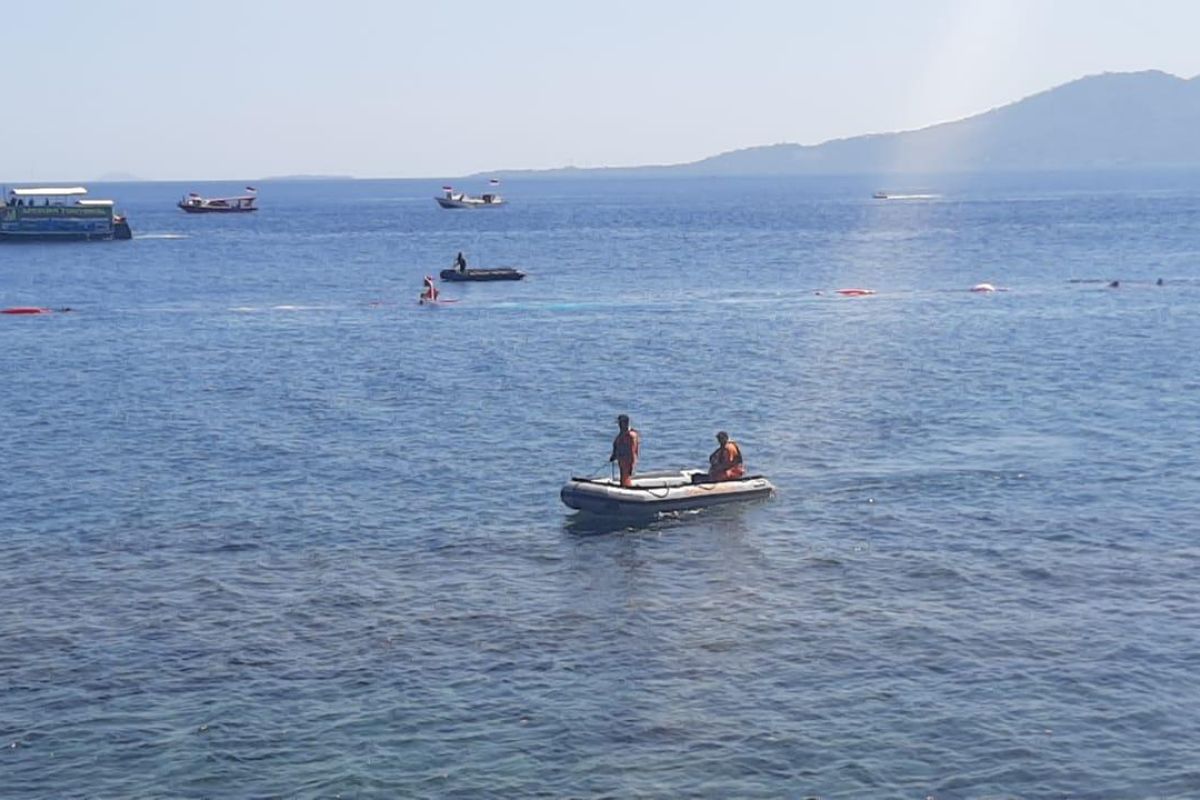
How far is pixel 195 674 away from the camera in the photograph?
28828mm

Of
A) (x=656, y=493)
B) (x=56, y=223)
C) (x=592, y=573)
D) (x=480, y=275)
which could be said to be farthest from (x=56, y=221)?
(x=592, y=573)

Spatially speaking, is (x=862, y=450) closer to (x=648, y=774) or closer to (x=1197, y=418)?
(x=1197, y=418)

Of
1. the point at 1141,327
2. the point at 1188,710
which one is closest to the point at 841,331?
the point at 1141,327

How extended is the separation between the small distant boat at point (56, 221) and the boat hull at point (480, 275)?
63896mm

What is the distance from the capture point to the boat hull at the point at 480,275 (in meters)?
110

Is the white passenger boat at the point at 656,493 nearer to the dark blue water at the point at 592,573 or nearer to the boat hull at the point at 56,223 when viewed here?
the dark blue water at the point at 592,573

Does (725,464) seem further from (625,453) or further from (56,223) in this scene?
(56,223)

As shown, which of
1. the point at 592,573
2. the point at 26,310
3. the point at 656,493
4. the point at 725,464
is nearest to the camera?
the point at 592,573

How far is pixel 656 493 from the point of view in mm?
40500

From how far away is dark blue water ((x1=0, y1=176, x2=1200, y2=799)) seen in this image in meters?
25.2

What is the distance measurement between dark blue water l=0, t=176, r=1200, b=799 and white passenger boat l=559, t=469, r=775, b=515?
0.56 meters

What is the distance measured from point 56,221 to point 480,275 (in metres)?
69.7

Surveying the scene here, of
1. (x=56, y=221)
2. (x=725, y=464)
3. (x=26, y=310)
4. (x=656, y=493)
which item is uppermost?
(x=56, y=221)

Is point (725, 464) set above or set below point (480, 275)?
below
